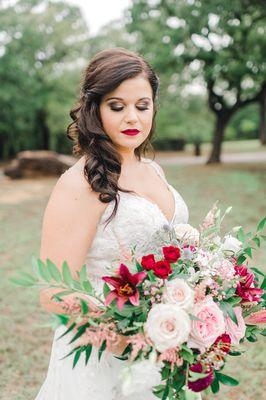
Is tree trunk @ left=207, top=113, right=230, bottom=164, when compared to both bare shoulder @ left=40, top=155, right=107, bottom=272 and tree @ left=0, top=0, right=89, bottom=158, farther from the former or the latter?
bare shoulder @ left=40, top=155, right=107, bottom=272

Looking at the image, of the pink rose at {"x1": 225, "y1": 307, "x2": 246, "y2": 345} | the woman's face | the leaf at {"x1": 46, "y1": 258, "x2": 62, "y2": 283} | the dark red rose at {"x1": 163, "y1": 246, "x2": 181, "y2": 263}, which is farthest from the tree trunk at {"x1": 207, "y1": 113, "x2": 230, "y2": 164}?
the leaf at {"x1": 46, "y1": 258, "x2": 62, "y2": 283}

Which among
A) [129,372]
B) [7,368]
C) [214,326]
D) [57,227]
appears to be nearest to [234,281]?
[214,326]

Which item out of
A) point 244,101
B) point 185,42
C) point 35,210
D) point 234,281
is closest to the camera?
point 234,281

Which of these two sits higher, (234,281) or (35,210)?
(234,281)

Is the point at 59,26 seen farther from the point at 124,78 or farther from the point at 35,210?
the point at 124,78

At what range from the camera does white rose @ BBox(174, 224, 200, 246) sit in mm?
2066

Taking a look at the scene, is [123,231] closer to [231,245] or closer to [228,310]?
[231,245]

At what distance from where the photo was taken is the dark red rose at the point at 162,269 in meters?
1.69

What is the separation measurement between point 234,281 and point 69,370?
972 millimetres

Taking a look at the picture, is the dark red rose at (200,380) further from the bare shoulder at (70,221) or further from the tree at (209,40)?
the tree at (209,40)

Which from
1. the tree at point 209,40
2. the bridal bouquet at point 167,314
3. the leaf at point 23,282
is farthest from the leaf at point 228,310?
the tree at point 209,40

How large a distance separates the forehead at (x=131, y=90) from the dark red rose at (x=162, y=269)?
81cm

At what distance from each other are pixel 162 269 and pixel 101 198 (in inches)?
20.5

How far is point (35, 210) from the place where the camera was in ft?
40.5
